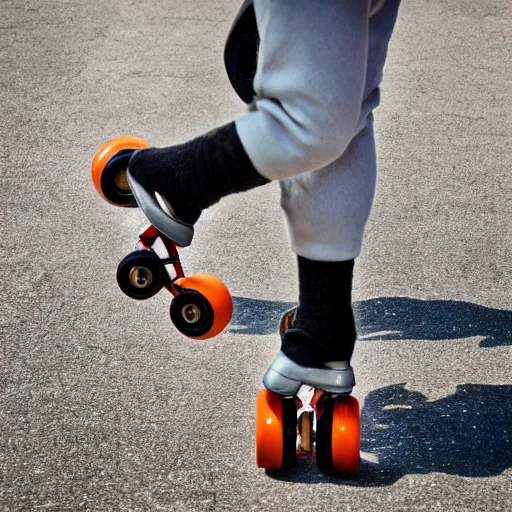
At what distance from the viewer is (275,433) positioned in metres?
2.03

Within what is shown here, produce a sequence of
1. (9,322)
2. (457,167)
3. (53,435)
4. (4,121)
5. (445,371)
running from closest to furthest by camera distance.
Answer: (53,435), (445,371), (9,322), (457,167), (4,121)

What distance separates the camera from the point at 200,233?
3.25 metres

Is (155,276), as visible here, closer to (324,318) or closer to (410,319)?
(324,318)

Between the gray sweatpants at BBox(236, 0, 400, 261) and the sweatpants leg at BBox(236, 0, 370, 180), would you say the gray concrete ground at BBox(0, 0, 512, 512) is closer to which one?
the gray sweatpants at BBox(236, 0, 400, 261)

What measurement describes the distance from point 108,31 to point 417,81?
1.66 m

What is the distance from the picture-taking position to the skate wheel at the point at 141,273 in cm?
214

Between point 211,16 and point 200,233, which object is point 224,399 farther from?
point 211,16

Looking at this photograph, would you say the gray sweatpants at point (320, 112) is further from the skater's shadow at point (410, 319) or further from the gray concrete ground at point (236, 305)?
the skater's shadow at point (410, 319)

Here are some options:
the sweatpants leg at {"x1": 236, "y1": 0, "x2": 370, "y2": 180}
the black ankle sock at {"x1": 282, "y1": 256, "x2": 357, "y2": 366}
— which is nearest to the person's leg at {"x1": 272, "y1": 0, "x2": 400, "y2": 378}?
the black ankle sock at {"x1": 282, "y1": 256, "x2": 357, "y2": 366}

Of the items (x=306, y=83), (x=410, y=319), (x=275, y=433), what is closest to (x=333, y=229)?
(x=306, y=83)

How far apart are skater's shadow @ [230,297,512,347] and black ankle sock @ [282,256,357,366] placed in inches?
22.6

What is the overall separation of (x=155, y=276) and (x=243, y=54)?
524 mm

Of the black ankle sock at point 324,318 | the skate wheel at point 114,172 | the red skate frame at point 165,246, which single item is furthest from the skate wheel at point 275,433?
the skate wheel at point 114,172

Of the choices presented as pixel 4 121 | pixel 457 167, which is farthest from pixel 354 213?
pixel 4 121
